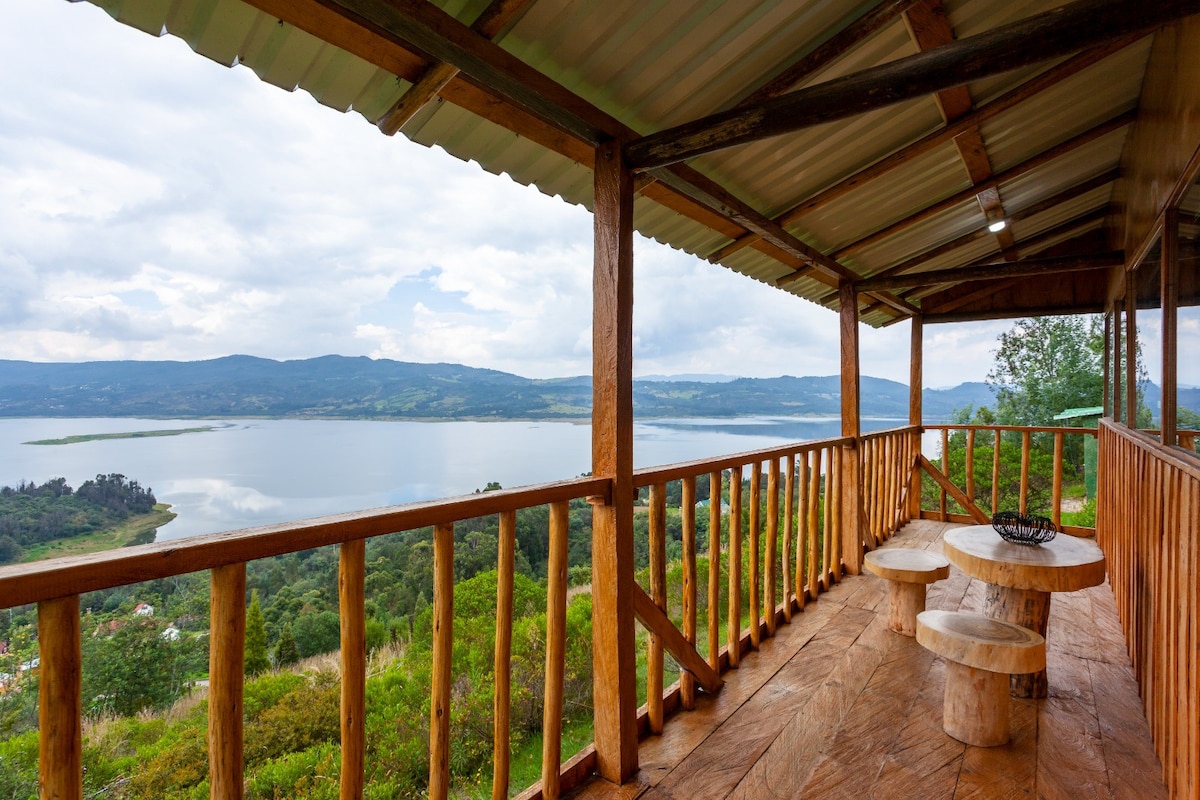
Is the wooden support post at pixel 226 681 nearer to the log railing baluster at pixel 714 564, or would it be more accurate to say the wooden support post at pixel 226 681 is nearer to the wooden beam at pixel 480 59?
the wooden beam at pixel 480 59

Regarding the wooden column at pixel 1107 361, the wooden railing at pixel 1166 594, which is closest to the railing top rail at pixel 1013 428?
the wooden column at pixel 1107 361

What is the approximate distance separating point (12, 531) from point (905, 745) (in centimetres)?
337

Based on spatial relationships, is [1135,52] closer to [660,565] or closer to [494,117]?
[494,117]

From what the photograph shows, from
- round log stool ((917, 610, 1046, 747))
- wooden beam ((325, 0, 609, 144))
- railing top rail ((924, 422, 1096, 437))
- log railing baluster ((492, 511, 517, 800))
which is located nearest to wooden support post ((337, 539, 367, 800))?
log railing baluster ((492, 511, 517, 800))

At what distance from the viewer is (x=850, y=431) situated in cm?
460

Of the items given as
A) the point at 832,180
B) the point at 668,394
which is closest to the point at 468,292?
the point at 668,394

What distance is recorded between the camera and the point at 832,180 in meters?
3.30

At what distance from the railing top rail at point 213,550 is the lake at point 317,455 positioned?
2006 millimetres

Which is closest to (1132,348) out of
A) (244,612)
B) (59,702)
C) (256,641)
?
(244,612)

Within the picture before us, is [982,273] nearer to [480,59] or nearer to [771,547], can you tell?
[771,547]

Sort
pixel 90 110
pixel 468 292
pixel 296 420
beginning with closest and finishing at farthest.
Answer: pixel 90 110 → pixel 296 420 → pixel 468 292

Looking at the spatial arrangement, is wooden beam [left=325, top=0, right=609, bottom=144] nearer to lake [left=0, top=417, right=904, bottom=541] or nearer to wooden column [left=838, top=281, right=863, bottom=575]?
lake [left=0, top=417, right=904, bottom=541]

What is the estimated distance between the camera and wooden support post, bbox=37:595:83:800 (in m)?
0.91

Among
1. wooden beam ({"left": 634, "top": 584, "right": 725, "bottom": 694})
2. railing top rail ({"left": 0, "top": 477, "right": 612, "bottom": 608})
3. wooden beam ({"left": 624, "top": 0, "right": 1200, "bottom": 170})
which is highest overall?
wooden beam ({"left": 624, "top": 0, "right": 1200, "bottom": 170})
